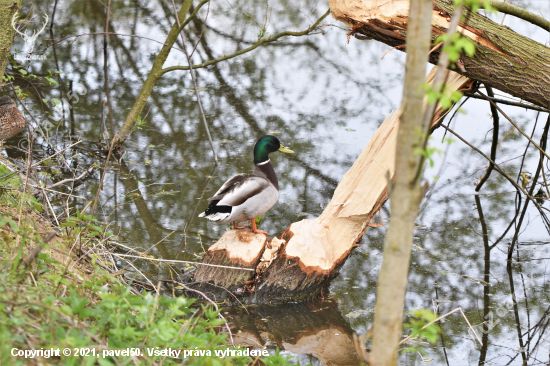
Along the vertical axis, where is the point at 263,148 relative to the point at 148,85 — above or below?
below

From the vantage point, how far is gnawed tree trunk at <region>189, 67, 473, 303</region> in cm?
362

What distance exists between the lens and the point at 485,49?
3.20m

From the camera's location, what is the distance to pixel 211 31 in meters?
9.10

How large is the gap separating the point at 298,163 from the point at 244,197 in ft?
7.51

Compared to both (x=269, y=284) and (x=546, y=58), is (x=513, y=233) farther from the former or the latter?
(x=269, y=284)

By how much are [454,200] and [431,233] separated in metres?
0.77

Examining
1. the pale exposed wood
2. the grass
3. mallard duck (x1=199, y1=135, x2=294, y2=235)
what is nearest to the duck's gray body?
mallard duck (x1=199, y1=135, x2=294, y2=235)

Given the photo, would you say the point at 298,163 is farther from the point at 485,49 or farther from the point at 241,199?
the point at 485,49

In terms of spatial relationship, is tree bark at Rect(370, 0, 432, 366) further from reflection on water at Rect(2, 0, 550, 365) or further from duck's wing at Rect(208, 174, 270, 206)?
duck's wing at Rect(208, 174, 270, 206)

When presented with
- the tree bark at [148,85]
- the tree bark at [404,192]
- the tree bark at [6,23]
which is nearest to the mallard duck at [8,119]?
the tree bark at [148,85]

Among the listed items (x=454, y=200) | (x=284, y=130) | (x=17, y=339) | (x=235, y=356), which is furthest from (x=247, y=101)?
(x=17, y=339)

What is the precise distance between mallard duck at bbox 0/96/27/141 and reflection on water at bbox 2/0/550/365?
54cm

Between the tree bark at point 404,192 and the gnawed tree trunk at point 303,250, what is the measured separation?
6.14ft

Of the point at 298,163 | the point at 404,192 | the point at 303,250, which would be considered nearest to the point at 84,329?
the point at 404,192
